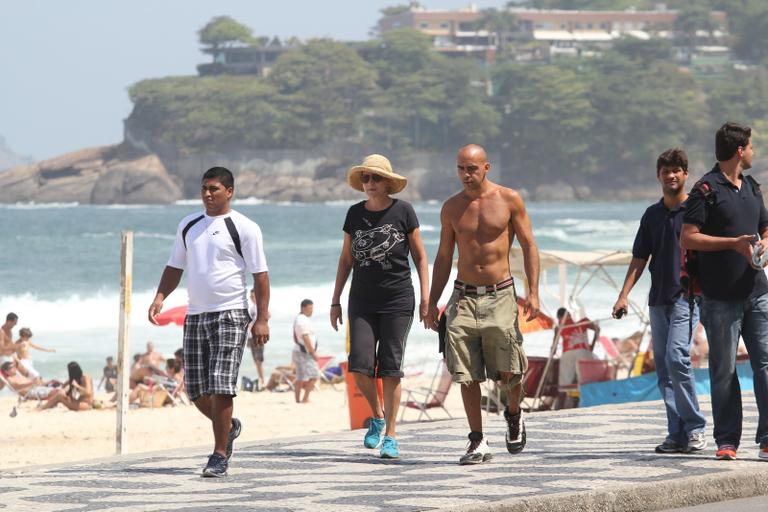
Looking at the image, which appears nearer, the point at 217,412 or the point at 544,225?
the point at 217,412

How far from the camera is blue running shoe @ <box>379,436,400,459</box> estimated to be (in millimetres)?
7746

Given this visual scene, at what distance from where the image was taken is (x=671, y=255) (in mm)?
7758

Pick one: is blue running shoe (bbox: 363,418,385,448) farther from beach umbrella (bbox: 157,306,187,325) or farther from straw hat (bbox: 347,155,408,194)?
beach umbrella (bbox: 157,306,187,325)

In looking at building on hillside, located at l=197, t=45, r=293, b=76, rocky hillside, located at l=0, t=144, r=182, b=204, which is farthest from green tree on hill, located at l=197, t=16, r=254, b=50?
rocky hillside, located at l=0, t=144, r=182, b=204

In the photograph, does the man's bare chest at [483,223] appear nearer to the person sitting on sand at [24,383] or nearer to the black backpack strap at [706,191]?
the black backpack strap at [706,191]

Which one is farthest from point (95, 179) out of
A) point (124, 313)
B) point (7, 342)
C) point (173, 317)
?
point (124, 313)

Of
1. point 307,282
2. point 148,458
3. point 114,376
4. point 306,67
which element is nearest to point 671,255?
point 148,458

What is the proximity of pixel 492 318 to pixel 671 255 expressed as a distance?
969mm

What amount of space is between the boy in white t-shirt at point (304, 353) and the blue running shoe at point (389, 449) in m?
11.3

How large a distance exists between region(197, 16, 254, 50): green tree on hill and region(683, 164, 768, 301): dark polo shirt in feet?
621

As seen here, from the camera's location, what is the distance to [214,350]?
7.30 m

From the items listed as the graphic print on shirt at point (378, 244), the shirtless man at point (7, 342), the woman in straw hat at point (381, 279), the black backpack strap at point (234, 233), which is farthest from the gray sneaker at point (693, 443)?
the shirtless man at point (7, 342)

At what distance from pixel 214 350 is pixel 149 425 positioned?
1047 centimetres

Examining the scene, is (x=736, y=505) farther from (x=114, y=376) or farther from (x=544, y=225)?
(x=544, y=225)
